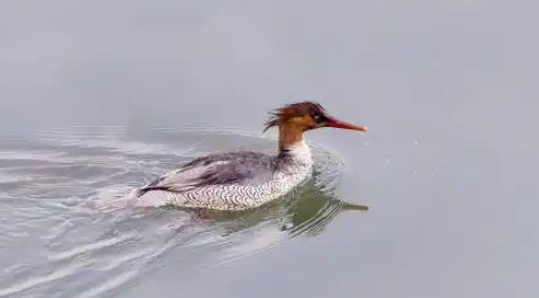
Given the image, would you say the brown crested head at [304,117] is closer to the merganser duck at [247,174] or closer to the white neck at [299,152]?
the merganser duck at [247,174]

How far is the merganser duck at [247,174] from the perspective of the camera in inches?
356

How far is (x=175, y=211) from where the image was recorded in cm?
907

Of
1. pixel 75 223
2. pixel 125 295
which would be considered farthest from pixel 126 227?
pixel 125 295

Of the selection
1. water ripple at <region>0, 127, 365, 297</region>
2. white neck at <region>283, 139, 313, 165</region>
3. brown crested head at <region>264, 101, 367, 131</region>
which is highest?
brown crested head at <region>264, 101, 367, 131</region>

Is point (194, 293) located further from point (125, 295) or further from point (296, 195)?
point (296, 195)

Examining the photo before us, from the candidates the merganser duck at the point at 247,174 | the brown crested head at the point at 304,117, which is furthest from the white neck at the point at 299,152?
the brown crested head at the point at 304,117

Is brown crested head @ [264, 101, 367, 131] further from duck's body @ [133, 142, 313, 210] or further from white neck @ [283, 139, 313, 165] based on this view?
duck's body @ [133, 142, 313, 210]

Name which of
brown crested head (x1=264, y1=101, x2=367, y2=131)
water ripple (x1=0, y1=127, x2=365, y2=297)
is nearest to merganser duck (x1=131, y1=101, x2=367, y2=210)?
brown crested head (x1=264, y1=101, x2=367, y2=131)

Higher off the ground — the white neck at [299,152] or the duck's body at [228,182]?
the white neck at [299,152]

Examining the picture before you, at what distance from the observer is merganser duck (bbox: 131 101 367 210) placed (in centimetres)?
905

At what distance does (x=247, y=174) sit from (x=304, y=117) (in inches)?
26.8

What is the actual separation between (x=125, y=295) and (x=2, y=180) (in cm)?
202

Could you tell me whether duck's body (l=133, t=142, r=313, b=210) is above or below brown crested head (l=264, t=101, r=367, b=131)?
below

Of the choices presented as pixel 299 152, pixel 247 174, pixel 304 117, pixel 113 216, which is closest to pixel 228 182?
pixel 247 174
